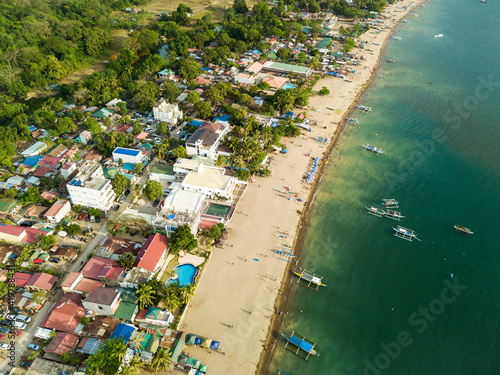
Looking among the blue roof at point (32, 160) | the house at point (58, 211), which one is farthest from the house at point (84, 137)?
the house at point (58, 211)

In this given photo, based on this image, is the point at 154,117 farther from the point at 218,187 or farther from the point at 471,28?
the point at 471,28

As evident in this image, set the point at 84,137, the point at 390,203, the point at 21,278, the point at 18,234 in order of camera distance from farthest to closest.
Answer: the point at 84,137 < the point at 390,203 < the point at 18,234 < the point at 21,278

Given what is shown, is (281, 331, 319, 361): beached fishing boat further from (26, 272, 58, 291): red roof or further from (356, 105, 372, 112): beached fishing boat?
(356, 105, 372, 112): beached fishing boat

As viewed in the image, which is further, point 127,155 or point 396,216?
point 127,155

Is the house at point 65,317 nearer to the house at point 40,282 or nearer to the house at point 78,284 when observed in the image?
the house at point 78,284

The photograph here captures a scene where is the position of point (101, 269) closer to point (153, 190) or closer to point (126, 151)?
point (153, 190)

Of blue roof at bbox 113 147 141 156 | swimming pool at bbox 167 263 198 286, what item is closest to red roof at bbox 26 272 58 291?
swimming pool at bbox 167 263 198 286

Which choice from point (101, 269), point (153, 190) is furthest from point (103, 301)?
point (153, 190)
